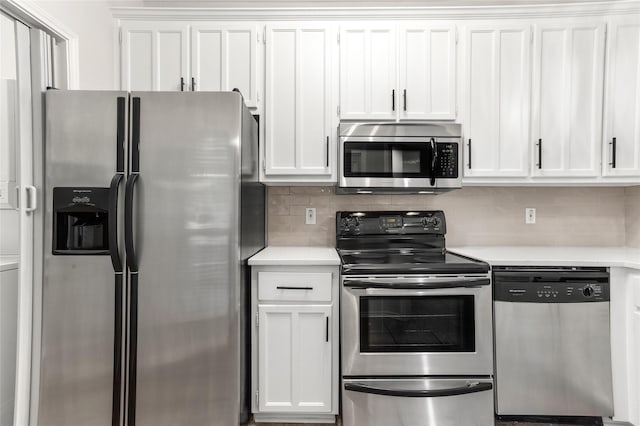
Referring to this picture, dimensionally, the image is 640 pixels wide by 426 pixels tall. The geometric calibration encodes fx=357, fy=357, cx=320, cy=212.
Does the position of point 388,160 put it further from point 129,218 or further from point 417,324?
point 129,218

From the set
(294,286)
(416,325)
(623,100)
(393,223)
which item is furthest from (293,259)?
(623,100)

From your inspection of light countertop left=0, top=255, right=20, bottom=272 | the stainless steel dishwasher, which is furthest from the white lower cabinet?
light countertop left=0, top=255, right=20, bottom=272

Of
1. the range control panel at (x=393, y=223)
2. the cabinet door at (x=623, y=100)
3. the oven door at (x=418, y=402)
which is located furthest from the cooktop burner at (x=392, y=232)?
the cabinet door at (x=623, y=100)

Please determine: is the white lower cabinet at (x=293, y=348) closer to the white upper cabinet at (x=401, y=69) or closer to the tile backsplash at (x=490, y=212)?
the tile backsplash at (x=490, y=212)

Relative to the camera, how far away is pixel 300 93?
230 centimetres

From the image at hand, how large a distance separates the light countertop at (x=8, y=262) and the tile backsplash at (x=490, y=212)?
1.42 meters

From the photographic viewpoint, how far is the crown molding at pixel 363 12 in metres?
2.25

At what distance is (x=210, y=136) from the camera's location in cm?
171

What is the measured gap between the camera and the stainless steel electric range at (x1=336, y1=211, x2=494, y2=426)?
6.07ft

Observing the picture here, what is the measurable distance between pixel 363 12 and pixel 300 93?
657 mm

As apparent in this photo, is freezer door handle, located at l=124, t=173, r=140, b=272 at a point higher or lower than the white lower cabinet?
higher

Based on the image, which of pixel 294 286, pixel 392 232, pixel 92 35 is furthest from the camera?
pixel 392 232

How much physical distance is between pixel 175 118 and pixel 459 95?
172 centimetres

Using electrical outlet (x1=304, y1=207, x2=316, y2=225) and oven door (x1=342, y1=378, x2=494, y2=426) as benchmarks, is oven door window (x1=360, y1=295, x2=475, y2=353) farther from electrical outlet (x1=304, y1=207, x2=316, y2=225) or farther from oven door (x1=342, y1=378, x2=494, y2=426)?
electrical outlet (x1=304, y1=207, x2=316, y2=225)
